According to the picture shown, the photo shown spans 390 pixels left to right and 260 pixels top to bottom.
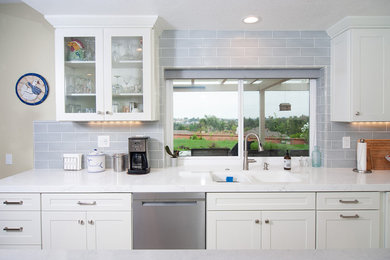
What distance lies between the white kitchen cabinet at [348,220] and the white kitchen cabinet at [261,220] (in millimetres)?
88

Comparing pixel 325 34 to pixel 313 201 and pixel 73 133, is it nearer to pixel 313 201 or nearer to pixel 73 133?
pixel 313 201

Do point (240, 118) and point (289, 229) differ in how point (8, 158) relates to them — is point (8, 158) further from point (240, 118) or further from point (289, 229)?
→ point (289, 229)

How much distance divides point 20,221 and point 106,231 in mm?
684

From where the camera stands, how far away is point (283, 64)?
98.7 inches

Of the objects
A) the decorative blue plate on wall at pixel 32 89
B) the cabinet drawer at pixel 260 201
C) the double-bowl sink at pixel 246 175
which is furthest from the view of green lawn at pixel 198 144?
the decorative blue plate on wall at pixel 32 89

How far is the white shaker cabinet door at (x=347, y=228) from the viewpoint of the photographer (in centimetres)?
192

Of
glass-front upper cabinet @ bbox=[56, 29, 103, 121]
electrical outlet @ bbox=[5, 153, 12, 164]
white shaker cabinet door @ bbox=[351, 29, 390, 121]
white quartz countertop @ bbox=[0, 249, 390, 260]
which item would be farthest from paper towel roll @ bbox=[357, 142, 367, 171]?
electrical outlet @ bbox=[5, 153, 12, 164]

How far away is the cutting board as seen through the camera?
2.44m

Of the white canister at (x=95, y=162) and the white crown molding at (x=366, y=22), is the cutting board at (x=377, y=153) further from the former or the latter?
the white canister at (x=95, y=162)

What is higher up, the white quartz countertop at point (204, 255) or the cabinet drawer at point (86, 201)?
the white quartz countertop at point (204, 255)

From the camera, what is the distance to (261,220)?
1.92 m

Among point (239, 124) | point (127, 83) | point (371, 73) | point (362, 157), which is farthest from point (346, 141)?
point (127, 83)

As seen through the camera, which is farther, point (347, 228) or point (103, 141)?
point (103, 141)

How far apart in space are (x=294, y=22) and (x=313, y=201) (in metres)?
1.63
